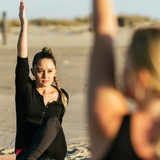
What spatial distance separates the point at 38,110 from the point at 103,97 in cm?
194

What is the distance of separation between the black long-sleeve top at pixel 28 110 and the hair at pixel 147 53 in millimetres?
1866

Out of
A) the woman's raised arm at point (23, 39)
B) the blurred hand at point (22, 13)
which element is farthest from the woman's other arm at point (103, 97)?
the woman's raised arm at point (23, 39)

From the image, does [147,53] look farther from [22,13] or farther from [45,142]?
[45,142]

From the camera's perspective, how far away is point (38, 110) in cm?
283

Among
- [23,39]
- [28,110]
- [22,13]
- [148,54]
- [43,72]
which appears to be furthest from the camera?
[43,72]

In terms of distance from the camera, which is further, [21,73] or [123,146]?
[21,73]

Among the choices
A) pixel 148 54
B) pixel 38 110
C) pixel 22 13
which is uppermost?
pixel 22 13

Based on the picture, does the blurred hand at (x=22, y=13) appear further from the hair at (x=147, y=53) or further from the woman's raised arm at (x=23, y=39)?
the hair at (x=147, y=53)

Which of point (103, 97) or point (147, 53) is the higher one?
point (147, 53)

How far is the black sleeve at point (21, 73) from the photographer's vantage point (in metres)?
2.65

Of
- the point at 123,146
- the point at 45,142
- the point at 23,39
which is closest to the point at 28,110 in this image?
the point at 45,142

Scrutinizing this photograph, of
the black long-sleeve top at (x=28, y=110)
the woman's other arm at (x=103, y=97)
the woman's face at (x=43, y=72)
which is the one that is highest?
the woman's other arm at (x=103, y=97)

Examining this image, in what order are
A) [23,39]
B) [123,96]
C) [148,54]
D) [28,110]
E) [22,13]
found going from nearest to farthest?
[148,54], [123,96], [22,13], [23,39], [28,110]

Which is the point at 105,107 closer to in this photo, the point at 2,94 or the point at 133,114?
the point at 133,114
